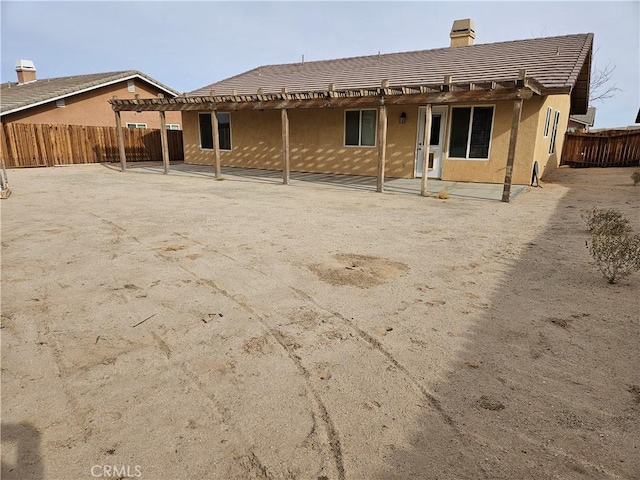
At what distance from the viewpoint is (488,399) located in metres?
2.27

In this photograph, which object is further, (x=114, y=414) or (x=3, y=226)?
(x=3, y=226)

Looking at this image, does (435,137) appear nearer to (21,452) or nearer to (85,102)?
(21,452)

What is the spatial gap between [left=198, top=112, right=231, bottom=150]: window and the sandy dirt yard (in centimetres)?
1215

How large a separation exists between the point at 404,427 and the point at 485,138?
37.8 ft

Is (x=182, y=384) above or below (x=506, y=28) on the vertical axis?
below

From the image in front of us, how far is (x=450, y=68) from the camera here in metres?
13.5

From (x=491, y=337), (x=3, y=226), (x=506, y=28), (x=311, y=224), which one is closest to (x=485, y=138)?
(x=311, y=224)

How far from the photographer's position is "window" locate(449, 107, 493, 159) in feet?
38.5

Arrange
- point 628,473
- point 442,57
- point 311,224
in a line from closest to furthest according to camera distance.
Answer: point 628,473 < point 311,224 < point 442,57

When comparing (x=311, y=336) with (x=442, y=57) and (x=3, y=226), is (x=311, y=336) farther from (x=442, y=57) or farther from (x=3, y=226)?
(x=442, y=57)

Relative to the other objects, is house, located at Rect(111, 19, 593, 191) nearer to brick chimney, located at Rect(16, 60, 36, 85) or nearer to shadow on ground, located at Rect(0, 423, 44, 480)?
shadow on ground, located at Rect(0, 423, 44, 480)

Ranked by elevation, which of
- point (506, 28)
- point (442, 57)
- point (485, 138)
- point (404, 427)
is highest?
point (506, 28)

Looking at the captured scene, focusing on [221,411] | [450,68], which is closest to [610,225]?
[221,411]

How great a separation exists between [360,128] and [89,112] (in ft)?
46.9
